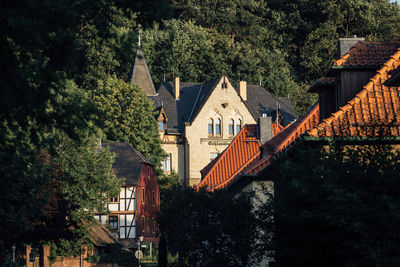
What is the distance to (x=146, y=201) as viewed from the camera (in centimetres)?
6944

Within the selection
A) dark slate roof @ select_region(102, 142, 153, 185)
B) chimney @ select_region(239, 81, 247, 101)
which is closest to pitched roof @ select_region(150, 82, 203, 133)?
chimney @ select_region(239, 81, 247, 101)

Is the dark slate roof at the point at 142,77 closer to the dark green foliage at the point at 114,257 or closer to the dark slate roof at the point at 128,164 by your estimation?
the dark slate roof at the point at 128,164

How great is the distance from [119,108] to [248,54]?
22.7 metres

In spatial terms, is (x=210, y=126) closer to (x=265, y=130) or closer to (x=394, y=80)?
(x=265, y=130)

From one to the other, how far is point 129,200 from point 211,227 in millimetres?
40300

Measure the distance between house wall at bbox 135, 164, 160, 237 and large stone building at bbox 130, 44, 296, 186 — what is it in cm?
986

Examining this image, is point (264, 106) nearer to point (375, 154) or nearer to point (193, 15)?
point (193, 15)

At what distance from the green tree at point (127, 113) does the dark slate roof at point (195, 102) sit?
28.2ft

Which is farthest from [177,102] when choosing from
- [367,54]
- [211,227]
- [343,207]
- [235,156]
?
[343,207]

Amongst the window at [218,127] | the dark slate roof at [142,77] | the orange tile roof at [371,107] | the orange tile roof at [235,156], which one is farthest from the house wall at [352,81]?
the dark slate roof at [142,77]

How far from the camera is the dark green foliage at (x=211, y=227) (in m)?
27.0

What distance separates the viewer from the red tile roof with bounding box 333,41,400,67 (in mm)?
23266

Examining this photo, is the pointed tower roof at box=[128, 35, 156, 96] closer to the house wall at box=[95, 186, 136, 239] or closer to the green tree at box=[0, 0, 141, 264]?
the house wall at box=[95, 186, 136, 239]

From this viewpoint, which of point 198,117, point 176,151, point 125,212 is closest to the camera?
point 125,212
